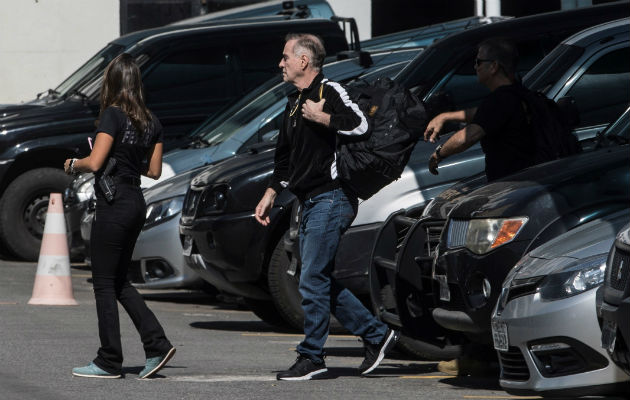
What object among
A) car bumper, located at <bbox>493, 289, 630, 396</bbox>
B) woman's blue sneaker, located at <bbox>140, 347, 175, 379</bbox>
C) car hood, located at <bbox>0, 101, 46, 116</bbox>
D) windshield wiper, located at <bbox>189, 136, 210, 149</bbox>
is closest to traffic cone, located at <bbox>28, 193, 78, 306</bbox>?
windshield wiper, located at <bbox>189, 136, 210, 149</bbox>

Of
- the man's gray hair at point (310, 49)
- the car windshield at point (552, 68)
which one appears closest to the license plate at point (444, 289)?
the man's gray hair at point (310, 49)

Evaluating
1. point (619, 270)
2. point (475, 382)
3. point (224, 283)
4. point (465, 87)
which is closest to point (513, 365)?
point (619, 270)

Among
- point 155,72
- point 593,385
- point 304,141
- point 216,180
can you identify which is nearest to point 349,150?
point 304,141

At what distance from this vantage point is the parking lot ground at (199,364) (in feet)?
22.7

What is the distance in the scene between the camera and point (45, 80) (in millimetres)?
20719

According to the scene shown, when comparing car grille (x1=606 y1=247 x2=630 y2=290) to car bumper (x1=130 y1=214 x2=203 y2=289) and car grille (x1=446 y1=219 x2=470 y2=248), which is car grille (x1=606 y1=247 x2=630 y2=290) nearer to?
car grille (x1=446 y1=219 x2=470 y2=248)

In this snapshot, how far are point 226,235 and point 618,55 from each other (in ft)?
9.37

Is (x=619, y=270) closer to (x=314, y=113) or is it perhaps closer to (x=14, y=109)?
(x=314, y=113)

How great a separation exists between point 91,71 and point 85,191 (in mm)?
2082

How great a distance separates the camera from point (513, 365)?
613cm

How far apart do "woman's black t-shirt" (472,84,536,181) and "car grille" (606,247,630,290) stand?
2088 millimetres

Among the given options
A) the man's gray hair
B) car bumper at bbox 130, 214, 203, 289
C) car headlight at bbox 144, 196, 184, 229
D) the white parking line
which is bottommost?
car bumper at bbox 130, 214, 203, 289

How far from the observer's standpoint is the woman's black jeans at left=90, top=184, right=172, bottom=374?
7285 mm

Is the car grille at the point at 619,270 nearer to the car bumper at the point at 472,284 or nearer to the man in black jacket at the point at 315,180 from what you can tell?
the car bumper at the point at 472,284
